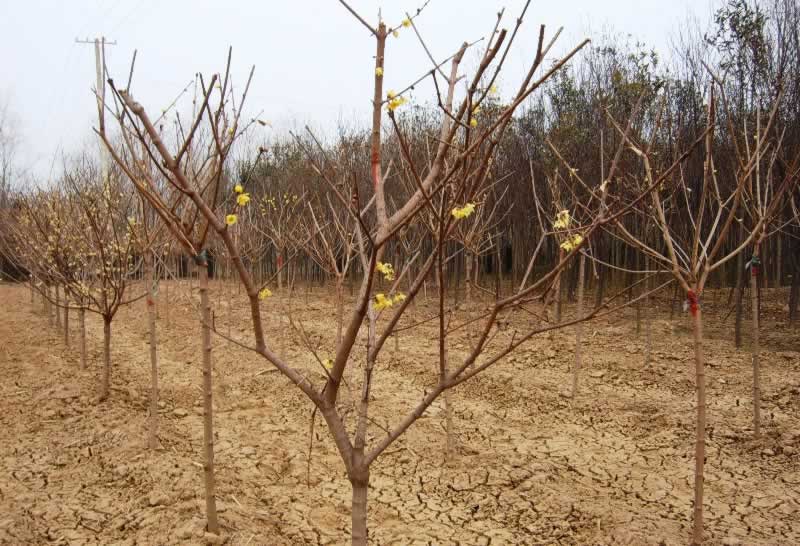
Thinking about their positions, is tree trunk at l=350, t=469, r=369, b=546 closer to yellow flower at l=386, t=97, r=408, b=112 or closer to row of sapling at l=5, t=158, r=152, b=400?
yellow flower at l=386, t=97, r=408, b=112

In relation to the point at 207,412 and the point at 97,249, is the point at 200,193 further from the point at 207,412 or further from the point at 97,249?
the point at 97,249

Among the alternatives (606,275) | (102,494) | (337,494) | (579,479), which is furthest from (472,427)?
(606,275)

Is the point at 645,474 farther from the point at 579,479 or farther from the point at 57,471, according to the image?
the point at 57,471

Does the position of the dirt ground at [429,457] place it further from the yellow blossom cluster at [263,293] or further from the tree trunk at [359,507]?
the yellow blossom cluster at [263,293]

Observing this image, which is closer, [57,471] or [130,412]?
[57,471]

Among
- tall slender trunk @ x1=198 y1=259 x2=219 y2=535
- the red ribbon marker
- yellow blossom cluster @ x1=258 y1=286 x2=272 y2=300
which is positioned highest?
yellow blossom cluster @ x1=258 y1=286 x2=272 y2=300

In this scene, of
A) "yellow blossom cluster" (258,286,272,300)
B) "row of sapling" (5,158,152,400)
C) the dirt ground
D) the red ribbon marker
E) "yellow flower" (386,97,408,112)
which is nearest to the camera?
"yellow flower" (386,97,408,112)

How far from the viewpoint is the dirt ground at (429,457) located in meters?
3.73

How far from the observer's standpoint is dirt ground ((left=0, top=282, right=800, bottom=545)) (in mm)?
3730

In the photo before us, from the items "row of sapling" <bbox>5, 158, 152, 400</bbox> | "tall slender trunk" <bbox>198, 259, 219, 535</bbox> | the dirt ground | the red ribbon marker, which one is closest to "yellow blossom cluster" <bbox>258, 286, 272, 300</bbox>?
"tall slender trunk" <bbox>198, 259, 219, 535</bbox>

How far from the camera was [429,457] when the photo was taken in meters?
5.03

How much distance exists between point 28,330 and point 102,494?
8535mm

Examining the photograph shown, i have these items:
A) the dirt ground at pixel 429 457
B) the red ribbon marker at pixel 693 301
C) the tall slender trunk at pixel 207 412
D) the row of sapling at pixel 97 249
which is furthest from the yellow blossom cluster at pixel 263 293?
the row of sapling at pixel 97 249

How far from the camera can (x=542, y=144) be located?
12.5m
